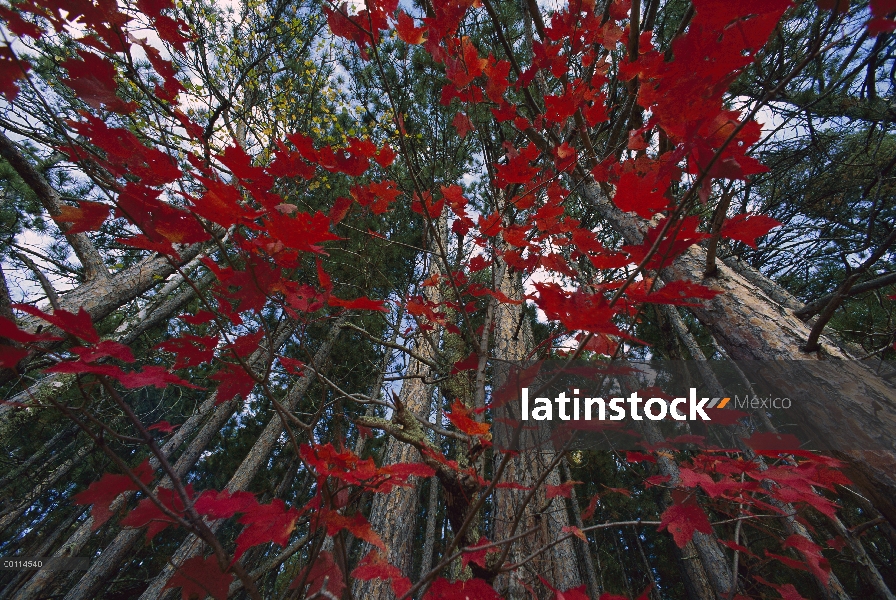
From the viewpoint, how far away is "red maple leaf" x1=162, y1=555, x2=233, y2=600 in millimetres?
710

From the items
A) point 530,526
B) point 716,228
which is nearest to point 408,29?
point 716,228

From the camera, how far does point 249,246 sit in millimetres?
1082

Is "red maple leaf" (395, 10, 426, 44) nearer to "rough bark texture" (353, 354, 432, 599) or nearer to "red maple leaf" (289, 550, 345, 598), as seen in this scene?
"red maple leaf" (289, 550, 345, 598)

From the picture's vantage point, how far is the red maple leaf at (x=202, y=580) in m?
0.71

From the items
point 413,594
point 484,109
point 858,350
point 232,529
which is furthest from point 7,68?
point 232,529

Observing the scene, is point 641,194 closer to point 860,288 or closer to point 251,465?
point 860,288

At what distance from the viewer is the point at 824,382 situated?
1.18m

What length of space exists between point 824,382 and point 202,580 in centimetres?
181

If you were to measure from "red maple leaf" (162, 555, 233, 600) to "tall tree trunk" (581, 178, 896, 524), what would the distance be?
1.66 m

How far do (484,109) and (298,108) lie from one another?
2.48m

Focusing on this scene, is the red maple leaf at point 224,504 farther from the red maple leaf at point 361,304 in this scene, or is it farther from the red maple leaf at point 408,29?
the red maple leaf at point 408,29

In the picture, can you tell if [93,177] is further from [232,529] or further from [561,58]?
[232,529]

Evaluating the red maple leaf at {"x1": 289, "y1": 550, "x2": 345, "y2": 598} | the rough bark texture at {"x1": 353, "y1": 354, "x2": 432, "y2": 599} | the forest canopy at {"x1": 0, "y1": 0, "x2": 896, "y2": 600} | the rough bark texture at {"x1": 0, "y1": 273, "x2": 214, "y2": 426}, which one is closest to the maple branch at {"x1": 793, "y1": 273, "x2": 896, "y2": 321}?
the forest canopy at {"x1": 0, "y1": 0, "x2": 896, "y2": 600}

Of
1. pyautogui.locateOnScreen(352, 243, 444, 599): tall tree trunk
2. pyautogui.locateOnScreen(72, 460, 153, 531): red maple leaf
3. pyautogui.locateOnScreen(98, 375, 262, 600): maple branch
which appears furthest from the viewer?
pyautogui.locateOnScreen(352, 243, 444, 599): tall tree trunk
